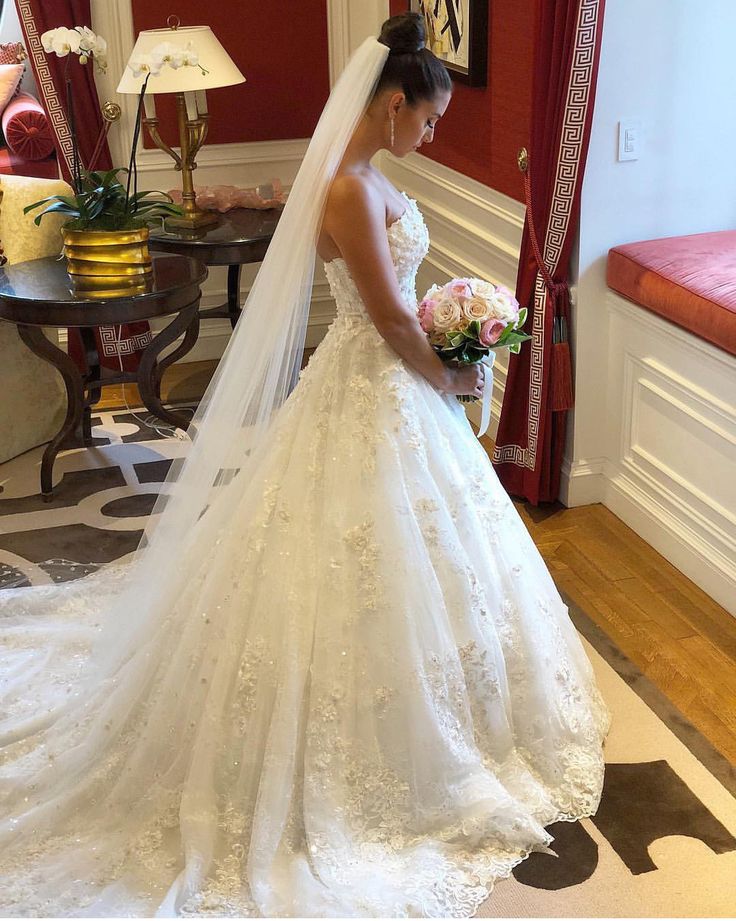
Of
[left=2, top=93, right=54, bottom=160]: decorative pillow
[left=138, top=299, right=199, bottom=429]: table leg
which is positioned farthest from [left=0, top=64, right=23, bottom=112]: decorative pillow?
[left=138, top=299, right=199, bottom=429]: table leg

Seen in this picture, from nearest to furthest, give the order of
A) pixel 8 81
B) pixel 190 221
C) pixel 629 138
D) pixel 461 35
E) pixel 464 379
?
1. pixel 464 379
2. pixel 629 138
3. pixel 461 35
4. pixel 190 221
5. pixel 8 81

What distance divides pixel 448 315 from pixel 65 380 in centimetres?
202

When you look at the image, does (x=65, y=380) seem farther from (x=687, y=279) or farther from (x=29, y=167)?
(x=29, y=167)

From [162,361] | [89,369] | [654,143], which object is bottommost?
[89,369]

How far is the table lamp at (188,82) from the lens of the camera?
4.28 m

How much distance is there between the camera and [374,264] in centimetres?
230

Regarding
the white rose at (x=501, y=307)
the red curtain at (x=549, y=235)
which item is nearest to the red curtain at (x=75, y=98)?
the red curtain at (x=549, y=235)

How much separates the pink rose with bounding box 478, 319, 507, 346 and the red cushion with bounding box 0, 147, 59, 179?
3.93m

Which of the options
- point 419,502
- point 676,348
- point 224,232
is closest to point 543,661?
point 419,502

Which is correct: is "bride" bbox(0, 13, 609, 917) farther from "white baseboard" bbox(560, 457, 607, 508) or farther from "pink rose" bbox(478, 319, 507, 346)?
"white baseboard" bbox(560, 457, 607, 508)

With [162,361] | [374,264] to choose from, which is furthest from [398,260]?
[162,361]

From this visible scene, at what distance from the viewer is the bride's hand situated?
8.17 feet

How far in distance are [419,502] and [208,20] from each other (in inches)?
132

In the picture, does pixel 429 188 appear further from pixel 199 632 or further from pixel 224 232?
pixel 199 632
